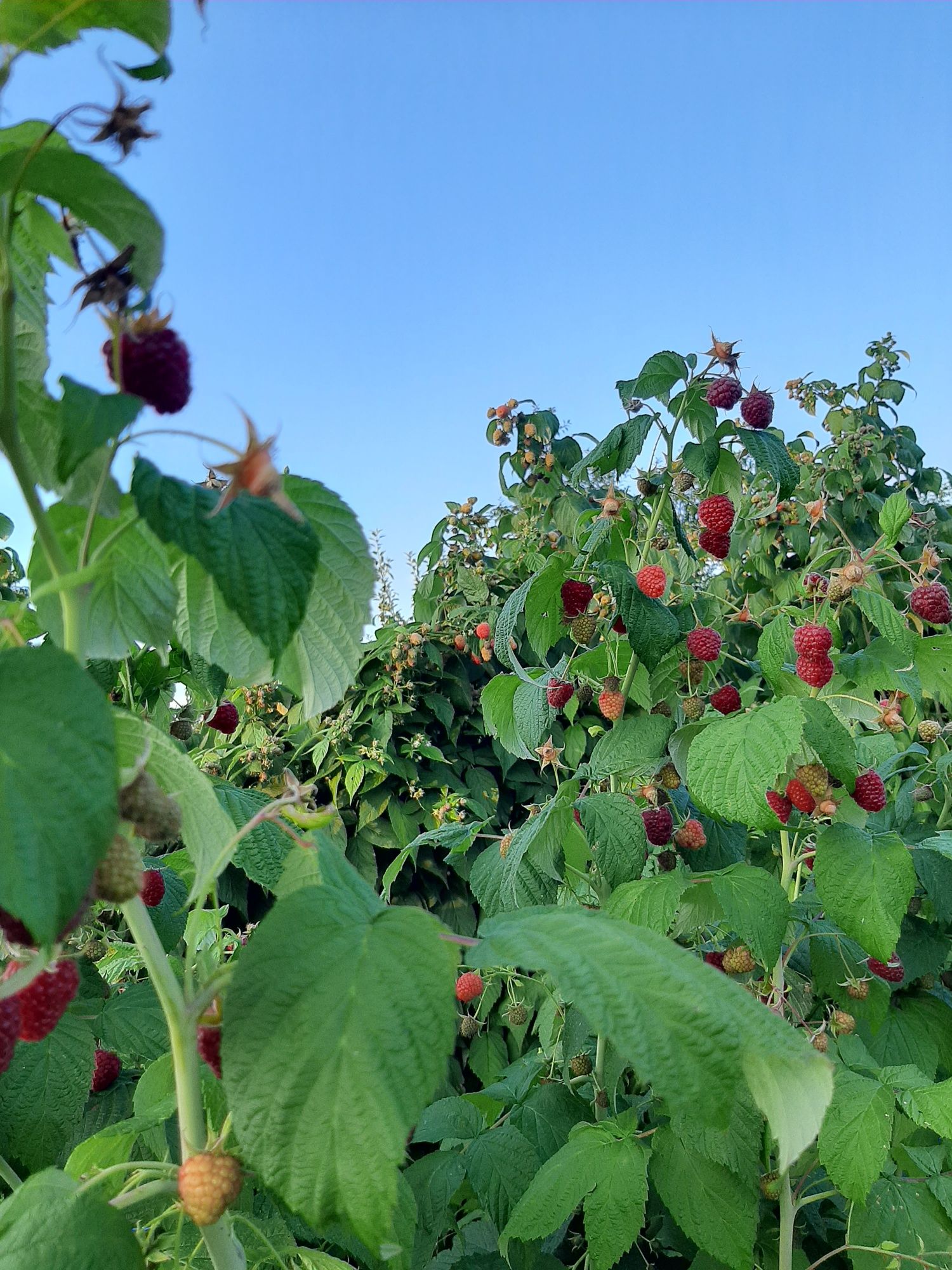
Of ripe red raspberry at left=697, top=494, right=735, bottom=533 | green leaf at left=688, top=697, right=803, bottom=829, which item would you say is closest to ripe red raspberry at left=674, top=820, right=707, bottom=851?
green leaf at left=688, top=697, right=803, bottom=829

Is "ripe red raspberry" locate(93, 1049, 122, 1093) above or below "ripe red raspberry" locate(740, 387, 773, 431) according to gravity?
below

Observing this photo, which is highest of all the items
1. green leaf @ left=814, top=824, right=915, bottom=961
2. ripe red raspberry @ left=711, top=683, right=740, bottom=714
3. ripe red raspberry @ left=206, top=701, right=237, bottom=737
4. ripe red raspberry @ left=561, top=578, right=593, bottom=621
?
Answer: ripe red raspberry @ left=561, top=578, right=593, bottom=621

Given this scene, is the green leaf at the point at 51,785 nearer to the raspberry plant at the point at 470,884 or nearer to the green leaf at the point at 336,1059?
the raspberry plant at the point at 470,884

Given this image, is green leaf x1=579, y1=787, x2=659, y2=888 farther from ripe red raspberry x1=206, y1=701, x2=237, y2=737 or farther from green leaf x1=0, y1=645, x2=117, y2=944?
green leaf x1=0, y1=645, x2=117, y2=944

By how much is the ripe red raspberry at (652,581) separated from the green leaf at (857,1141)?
0.64 meters

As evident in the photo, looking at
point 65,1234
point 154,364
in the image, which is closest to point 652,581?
point 154,364

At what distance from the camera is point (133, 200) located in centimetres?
51

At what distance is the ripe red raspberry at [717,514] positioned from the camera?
4.91 feet

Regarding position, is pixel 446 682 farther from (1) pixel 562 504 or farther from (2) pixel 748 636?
(1) pixel 562 504

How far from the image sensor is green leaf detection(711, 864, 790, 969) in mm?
1143

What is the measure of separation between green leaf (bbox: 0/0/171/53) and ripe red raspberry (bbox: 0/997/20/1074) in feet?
1.69

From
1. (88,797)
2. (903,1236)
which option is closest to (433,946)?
(88,797)

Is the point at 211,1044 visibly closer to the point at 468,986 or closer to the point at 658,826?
the point at 658,826

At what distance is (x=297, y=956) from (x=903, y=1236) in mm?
1070
